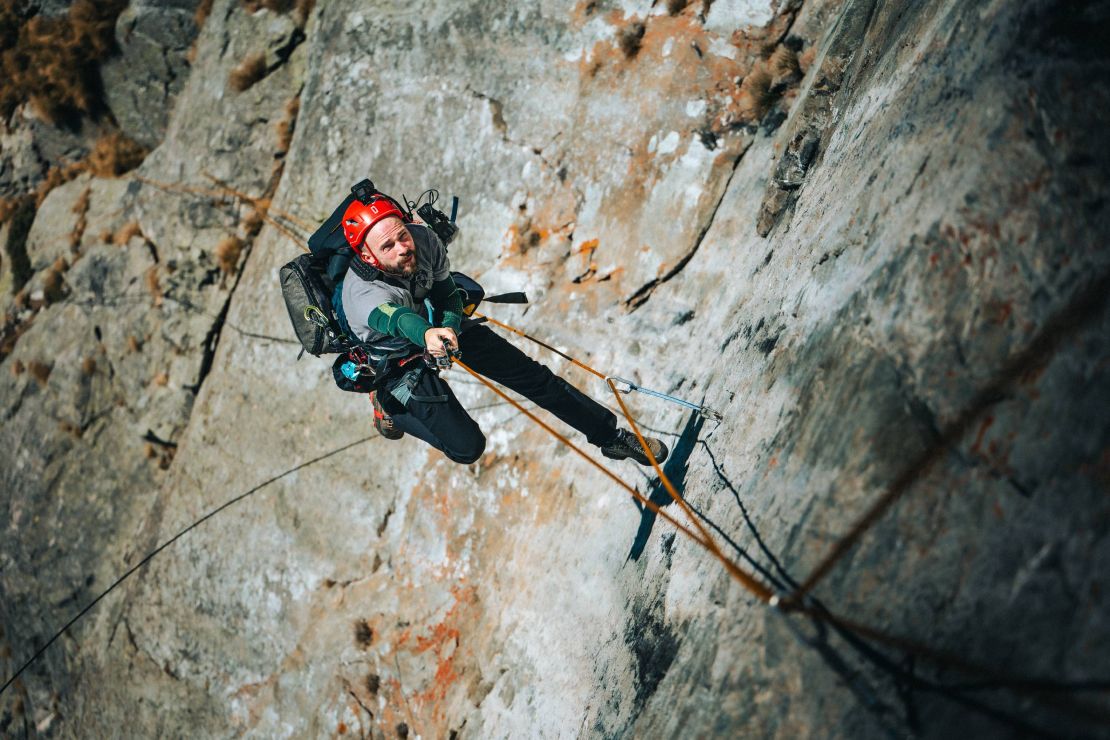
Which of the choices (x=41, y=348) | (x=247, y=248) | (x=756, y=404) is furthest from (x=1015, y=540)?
(x=41, y=348)

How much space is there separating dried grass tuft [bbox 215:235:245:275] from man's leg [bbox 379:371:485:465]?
6.89 meters

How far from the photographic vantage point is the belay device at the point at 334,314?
642cm

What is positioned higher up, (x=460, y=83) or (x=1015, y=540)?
(x=460, y=83)

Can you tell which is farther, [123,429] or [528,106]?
[123,429]

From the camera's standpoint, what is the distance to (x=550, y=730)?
6.39 m

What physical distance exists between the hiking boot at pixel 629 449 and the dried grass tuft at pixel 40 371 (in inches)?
452

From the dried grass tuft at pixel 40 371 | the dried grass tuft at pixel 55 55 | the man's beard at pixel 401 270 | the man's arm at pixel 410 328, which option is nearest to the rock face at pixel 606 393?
the dried grass tuft at pixel 40 371

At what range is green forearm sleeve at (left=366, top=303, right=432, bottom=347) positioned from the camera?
5617mm

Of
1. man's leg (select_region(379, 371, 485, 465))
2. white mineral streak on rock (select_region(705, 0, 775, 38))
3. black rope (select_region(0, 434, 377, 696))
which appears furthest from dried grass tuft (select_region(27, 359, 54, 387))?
white mineral streak on rock (select_region(705, 0, 775, 38))

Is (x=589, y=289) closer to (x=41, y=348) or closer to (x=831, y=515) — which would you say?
(x=831, y=515)

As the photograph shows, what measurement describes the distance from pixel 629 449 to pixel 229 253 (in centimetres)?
857

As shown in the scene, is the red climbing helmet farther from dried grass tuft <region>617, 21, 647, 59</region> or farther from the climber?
dried grass tuft <region>617, 21, 647, 59</region>

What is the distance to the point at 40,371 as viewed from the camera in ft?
43.6

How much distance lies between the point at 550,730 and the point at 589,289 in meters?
4.90
